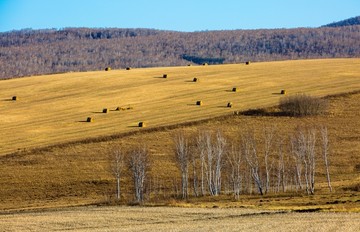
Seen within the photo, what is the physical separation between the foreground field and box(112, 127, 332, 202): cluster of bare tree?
1281cm

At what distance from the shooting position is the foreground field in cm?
4000

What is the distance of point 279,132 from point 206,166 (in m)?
13.5

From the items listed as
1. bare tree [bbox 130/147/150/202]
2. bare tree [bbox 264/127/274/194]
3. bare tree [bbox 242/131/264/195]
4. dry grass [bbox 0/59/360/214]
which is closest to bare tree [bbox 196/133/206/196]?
dry grass [bbox 0/59/360/214]

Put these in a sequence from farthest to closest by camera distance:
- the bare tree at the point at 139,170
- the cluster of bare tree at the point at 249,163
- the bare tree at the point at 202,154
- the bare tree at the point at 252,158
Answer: the bare tree at the point at 202,154, the cluster of bare tree at the point at 249,163, the bare tree at the point at 252,158, the bare tree at the point at 139,170

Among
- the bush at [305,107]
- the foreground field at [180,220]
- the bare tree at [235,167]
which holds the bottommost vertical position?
the bare tree at [235,167]

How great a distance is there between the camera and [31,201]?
64438 millimetres

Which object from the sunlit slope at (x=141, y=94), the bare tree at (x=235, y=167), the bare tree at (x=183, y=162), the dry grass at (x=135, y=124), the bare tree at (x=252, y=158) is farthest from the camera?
the sunlit slope at (x=141, y=94)

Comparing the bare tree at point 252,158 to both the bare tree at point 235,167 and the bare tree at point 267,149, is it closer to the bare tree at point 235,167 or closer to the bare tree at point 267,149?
the bare tree at point 267,149

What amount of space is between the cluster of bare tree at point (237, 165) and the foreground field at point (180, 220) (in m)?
12.8

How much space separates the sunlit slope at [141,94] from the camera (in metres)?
86.3

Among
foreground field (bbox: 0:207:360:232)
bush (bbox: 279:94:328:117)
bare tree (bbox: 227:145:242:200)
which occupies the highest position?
bush (bbox: 279:94:328:117)

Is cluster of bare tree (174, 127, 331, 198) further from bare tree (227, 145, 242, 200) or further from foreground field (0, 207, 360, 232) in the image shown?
foreground field (0, 207, 360, 232)

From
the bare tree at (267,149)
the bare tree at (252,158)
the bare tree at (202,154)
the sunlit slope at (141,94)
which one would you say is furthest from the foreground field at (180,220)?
the sunlit slope at (141,94)

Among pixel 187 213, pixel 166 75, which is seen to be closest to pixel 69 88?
pixel 166 75
